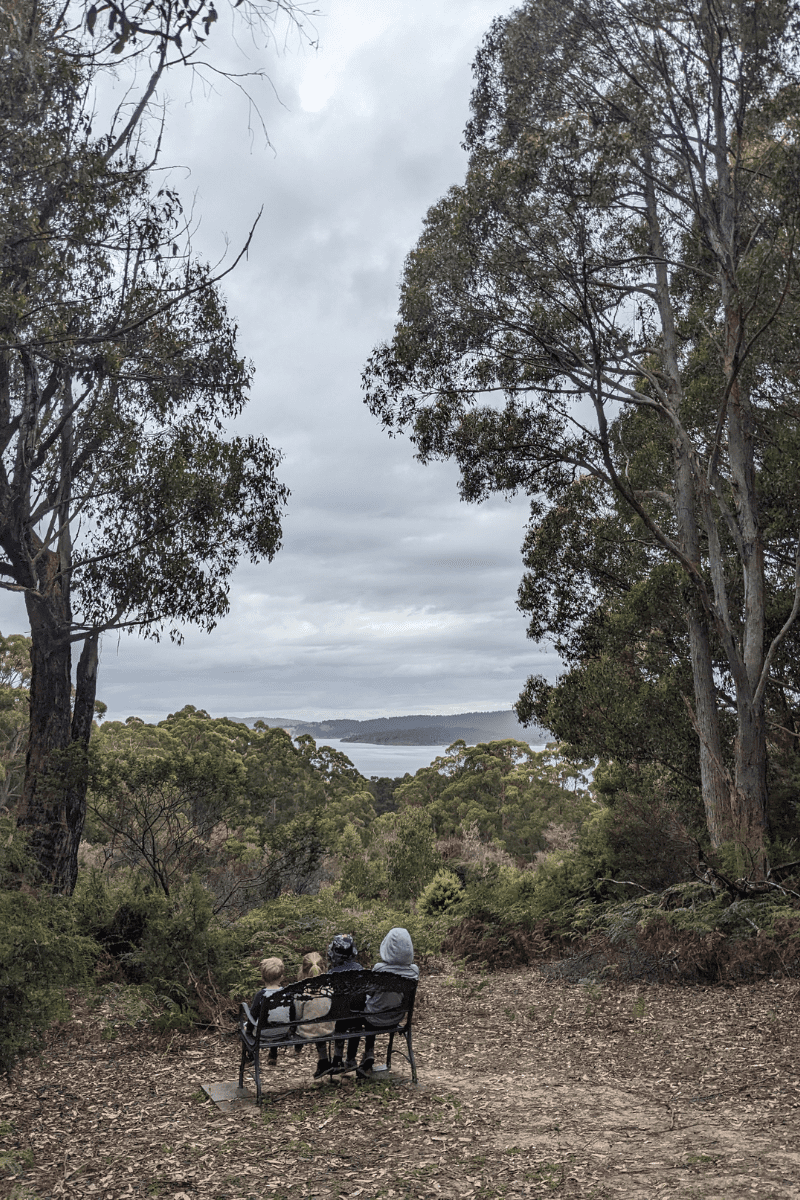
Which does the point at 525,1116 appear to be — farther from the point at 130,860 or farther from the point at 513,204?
the point at 513,204

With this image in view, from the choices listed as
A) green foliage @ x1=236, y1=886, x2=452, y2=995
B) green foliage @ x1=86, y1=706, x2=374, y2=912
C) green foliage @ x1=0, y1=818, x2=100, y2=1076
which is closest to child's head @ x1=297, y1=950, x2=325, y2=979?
green foliage @ x1=236, y1=886, x2=452, y2=995

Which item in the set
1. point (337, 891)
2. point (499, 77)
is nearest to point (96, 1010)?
point (337, 891)

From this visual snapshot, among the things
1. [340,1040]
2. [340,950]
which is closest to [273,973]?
[340,950]

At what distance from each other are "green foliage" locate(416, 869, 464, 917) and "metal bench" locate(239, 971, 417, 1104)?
252 inches

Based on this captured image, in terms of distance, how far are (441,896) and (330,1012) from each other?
6.87 metres

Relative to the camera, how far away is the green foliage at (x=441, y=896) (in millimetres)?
11555

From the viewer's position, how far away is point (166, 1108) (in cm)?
471

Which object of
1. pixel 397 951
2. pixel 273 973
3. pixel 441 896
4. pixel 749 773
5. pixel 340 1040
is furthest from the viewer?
pixel 441 896

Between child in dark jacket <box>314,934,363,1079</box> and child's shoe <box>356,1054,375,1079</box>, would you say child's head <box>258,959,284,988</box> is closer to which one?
child in dark jacket <box>314,934,363,1079</box>

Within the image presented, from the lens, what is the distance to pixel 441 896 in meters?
11.7

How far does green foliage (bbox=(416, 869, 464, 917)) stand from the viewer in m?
11.6

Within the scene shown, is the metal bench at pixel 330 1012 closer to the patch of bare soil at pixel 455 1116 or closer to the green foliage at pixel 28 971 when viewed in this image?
the patch of bare soil at pixel 455 1116

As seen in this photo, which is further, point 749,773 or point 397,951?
point 749,773

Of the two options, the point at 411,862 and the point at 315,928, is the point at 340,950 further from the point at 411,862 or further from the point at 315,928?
the point at 411,862
